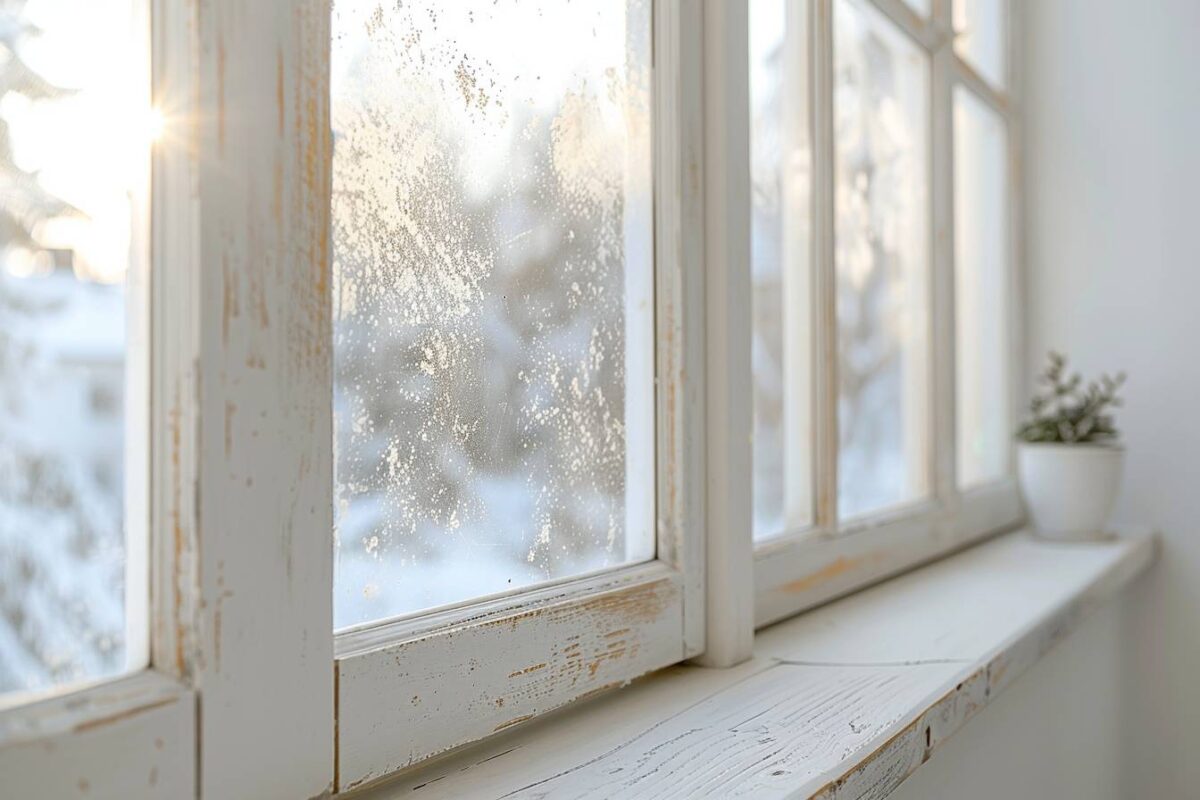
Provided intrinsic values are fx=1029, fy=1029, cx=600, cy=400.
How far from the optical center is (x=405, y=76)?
1.72 feet

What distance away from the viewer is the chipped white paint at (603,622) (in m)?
0.49

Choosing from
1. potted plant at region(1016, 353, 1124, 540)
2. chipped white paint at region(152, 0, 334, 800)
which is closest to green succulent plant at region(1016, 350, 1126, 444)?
potted plant at region(1016, 353, 1124, 540)

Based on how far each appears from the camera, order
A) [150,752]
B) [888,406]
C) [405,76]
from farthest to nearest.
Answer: [888,406]
[405,76]
[150,752]

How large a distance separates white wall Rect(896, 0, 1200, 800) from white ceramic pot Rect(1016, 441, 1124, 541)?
0.46ft

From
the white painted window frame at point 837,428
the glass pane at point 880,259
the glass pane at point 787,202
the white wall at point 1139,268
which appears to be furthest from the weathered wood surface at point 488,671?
the white wall at point 1139,268

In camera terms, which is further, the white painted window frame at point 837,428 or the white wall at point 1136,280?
the white wall at point 1136,280

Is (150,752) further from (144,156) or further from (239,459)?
(144,156)

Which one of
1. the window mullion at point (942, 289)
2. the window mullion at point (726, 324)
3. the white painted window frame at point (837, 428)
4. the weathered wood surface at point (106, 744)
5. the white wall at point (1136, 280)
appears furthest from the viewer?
the white wall at point (1136, 280)

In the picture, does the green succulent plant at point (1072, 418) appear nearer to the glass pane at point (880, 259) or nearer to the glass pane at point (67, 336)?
the glass pane at point (880, 259)

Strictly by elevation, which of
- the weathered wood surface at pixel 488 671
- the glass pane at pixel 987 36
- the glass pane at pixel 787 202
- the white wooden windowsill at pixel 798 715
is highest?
the glass pane at pixel 987 36

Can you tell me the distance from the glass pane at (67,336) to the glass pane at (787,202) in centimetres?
65

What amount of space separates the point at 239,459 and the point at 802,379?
694 mm

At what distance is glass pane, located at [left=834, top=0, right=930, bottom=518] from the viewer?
113 cm

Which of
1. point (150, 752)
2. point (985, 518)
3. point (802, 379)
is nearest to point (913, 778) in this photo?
point (802, 379)
